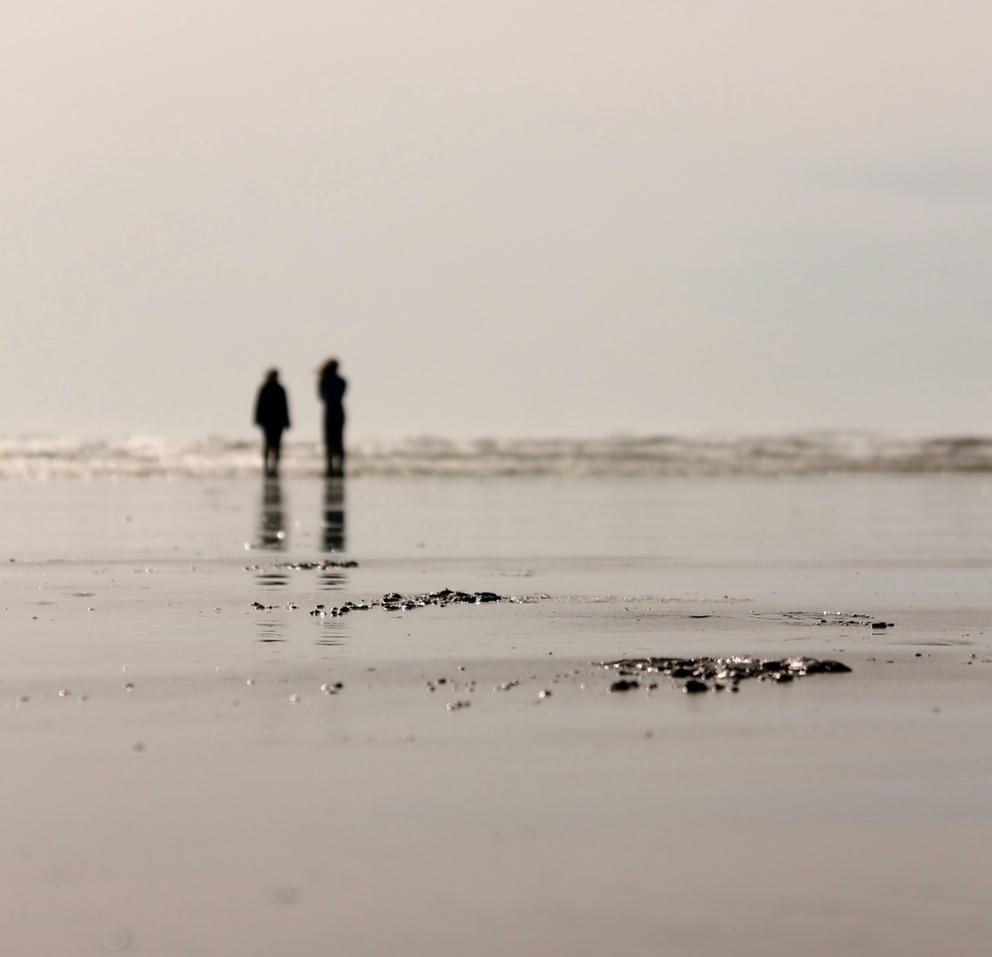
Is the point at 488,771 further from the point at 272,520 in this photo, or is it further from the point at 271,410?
the point at 271,410

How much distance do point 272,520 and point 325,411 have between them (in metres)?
15.0

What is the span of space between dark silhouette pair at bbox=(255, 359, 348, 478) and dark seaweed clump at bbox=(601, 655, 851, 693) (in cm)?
2841

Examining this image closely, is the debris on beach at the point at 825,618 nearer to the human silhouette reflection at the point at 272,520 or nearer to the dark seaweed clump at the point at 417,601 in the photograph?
the dark seaweed clump at the point at 417,601

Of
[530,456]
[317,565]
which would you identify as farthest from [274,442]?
[317,565]

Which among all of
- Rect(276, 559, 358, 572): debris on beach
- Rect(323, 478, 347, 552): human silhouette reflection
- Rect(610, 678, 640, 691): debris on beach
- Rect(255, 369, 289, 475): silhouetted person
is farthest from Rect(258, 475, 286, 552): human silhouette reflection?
Rect(610, 678, 640, 691): debris on beach

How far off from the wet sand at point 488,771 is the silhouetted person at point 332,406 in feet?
76.6

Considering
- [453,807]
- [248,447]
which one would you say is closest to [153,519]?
[453,807]

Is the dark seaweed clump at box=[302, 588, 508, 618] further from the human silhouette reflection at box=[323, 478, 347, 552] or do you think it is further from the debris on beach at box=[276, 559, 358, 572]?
the human silhouette reflection at box=[323, 478, 347, 552]

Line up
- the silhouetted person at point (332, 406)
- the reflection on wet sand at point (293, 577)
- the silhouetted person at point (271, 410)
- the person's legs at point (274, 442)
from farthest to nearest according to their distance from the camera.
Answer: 1. the person's legs at point (274, 442)
2. the silhouetted person at point (271, 410)
3. the silhouetted person at point (332, 406)
4. the reflection on wet sand at point (293, 577)

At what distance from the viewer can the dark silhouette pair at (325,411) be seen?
3691 cm

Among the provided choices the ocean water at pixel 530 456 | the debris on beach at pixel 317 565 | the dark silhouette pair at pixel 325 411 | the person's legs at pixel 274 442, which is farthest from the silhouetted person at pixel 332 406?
the debris on beach at pixel 317 565

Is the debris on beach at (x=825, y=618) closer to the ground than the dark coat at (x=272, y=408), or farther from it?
closer to the ground

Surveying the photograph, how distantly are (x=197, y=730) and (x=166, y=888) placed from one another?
2115 mm

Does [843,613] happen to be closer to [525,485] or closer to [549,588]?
[549,588]
